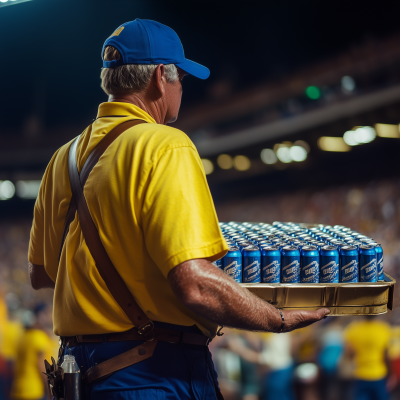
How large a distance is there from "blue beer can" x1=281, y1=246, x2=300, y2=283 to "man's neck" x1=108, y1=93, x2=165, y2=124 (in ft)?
2.18

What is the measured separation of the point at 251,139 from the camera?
9703mm

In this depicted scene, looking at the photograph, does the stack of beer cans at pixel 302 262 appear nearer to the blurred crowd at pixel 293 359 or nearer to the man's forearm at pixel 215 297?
the man's forearm at pixel 215 297

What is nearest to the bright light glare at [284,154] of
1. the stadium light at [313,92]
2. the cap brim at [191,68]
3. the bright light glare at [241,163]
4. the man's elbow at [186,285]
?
the bright light glare at [241,163]

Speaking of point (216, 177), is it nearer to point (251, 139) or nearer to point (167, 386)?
point (251, 139)

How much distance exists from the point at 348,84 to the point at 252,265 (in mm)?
7175

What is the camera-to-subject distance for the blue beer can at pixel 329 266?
5.35 ft

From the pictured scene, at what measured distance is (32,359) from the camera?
4859mm

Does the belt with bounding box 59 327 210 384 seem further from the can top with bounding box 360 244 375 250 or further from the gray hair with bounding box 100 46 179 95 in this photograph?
the can top with bounding box 360 244 375 250

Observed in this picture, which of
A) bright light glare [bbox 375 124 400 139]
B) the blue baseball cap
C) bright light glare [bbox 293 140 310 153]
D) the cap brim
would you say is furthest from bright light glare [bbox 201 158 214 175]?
the blue baseball cap

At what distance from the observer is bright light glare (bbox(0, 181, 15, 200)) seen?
11067mm

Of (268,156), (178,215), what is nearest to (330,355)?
(178,215)

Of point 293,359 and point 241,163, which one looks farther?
point 241,163

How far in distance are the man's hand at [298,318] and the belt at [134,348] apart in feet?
0.84

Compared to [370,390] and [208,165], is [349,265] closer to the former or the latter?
[370,390]
